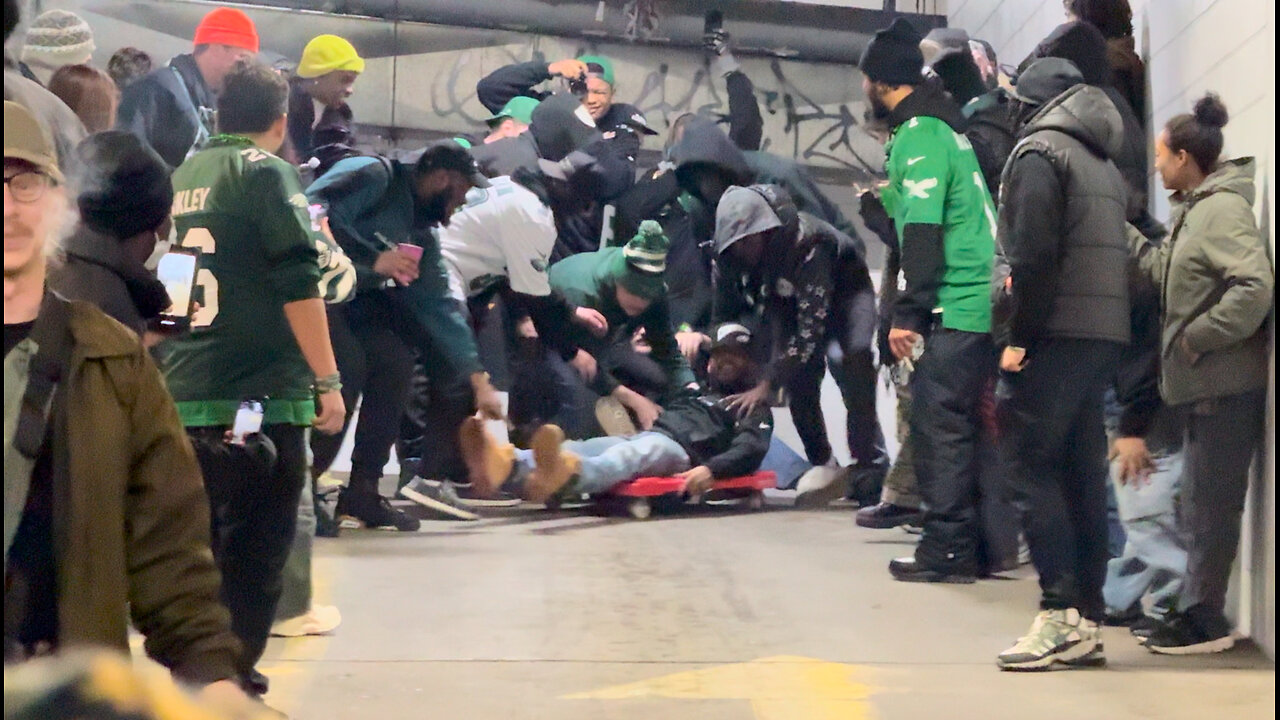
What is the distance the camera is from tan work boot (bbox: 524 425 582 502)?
5.45 metres

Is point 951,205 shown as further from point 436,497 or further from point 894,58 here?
point 436,497

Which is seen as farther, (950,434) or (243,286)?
(950,434)

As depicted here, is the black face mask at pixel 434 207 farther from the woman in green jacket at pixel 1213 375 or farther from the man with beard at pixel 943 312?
the woman in green jacket at pixel 1213 375

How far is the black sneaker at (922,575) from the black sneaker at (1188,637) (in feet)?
2.83

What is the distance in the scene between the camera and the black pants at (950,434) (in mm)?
4191

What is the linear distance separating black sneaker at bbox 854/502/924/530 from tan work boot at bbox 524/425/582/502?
1030 mm

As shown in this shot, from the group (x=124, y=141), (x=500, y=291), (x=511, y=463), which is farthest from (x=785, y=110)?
(x=124, y=141)

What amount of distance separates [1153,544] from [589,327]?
2824 mm

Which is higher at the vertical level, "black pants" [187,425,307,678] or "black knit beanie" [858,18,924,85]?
"black knit beanie" [858,18,924,85]

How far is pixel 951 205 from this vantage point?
432cm

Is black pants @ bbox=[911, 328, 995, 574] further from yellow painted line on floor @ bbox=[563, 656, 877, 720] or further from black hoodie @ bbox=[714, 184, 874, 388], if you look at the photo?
black hoodie @ bbox=[714, 184, 874, 388]

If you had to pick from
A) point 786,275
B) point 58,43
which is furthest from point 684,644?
point 786,275

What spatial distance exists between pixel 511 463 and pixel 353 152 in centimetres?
122

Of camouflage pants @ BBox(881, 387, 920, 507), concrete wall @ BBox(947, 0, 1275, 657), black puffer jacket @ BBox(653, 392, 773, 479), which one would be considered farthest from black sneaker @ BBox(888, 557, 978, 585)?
black puffer jacket @ BBox(653, 392, 773, 479)
